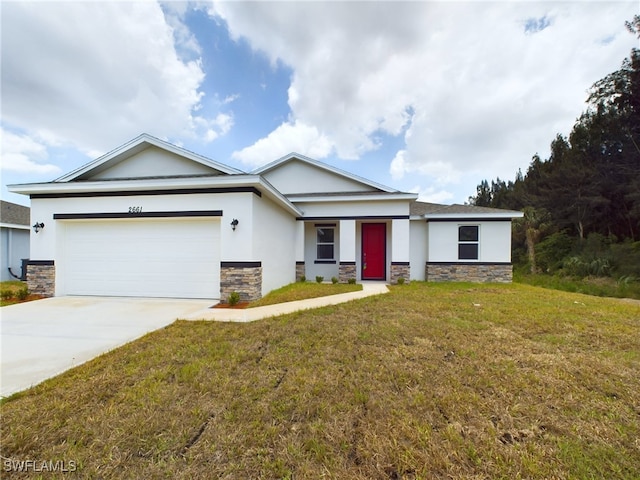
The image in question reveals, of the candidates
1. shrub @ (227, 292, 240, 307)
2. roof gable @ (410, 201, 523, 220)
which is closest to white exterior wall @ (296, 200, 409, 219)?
roof gable @ (410, 201, 523, 220)

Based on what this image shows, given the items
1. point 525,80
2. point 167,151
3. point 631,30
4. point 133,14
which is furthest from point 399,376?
point 631,30

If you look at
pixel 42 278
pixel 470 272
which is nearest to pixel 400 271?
pixel 470 272

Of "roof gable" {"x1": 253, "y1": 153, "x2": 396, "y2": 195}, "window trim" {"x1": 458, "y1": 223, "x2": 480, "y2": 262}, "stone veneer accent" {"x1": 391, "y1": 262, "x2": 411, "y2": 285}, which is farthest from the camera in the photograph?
"roof gable" {"x1": 253, "y1": 153, "x2": 396, "y2": 195}

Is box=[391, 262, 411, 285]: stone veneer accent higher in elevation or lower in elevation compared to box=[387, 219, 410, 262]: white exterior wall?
lower

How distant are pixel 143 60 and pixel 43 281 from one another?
8.15 meters

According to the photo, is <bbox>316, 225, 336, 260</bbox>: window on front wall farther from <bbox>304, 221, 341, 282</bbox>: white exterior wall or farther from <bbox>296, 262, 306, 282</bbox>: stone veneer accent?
<bbox>296, 262, 306, 282</bbox>: stone veneer accent

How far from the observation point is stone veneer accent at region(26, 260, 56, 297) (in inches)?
319

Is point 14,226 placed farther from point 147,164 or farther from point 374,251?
point 374,251

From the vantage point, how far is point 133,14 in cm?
826

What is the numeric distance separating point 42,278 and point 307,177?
33.2ft

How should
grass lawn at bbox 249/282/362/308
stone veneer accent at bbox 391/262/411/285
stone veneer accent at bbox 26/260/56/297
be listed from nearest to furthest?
grass lawn at bbox 249/282/362/308 < stone veneer accent at bbox 26/260/56/297 < stone veneer accent at bbox 391/262/411/285

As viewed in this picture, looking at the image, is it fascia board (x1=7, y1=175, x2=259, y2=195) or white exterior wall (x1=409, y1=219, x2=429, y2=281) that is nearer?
fascia board (x1=7, y1=175, x2=259, y2=195)

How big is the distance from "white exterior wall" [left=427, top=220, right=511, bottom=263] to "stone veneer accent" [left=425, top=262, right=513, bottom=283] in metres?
0.23

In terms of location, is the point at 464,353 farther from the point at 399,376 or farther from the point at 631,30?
the point at 631,30
